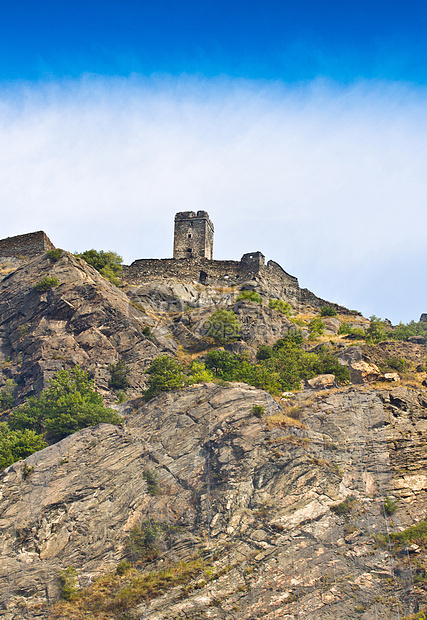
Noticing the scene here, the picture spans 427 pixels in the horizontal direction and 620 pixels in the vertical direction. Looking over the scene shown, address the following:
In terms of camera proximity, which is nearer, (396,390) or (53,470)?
(53,470)

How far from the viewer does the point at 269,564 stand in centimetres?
2845

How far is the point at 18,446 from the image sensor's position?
113 feet

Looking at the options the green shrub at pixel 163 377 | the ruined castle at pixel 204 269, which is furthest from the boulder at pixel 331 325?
the green shrub at pixel 163 377

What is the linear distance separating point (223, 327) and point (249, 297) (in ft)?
25.5

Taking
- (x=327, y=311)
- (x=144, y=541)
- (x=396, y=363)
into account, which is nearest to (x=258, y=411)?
(x=144, y=541)

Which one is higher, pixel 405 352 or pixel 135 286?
pixel 135 286

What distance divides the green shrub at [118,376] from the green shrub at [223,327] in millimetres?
8819

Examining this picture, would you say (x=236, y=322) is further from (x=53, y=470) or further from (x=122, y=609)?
(x=122, y=609)

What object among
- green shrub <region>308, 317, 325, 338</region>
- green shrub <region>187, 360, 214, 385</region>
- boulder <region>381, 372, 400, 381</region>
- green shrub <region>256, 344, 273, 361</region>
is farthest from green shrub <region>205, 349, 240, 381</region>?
green shrub <region>308, 317, 325, 338</region>

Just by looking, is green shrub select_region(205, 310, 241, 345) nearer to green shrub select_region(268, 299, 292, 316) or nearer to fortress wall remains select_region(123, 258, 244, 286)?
green shrub select_region(268, 299, 292, 316)

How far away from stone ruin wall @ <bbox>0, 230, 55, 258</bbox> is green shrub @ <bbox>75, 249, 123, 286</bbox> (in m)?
4.48

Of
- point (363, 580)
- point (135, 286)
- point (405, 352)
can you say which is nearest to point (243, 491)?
point (363, 580)

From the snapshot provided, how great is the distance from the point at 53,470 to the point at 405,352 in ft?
85.8

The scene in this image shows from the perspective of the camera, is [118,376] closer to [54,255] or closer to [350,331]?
[54,255]
